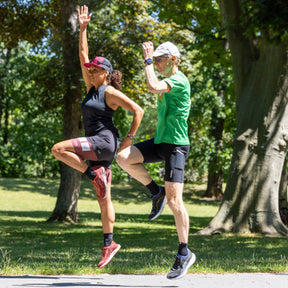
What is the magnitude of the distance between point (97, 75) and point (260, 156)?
7996 mm

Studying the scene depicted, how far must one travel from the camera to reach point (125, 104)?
5.42m

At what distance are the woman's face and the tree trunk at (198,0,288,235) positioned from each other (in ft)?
25.9

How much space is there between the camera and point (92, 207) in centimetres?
2647

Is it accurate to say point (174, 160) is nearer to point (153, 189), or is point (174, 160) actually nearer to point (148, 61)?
point (153, 189)

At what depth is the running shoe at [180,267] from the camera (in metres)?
5.31

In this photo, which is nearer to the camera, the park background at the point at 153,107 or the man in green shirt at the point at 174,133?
the man in green shirt at the point at 174,133

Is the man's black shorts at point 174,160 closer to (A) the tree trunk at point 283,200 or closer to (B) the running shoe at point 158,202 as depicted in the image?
(B) the running shoe at point 158,202

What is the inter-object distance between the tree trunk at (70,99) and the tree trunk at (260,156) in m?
5.16

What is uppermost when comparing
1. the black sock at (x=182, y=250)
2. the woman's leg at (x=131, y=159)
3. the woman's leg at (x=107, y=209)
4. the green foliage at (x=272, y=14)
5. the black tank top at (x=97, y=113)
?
the green foliage at (x=272, y=14)

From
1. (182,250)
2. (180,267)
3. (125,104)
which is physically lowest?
(180,267)

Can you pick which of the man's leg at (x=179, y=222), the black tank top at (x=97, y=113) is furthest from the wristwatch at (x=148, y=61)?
the man's leg at (x=179, y=222)

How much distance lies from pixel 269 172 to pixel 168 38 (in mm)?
7071

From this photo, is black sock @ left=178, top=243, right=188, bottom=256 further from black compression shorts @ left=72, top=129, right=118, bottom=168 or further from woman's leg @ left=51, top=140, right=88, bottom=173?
woman's leg @ left=51, top=140, right=88, bottom=173

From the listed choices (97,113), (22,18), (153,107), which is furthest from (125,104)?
(153,107)
